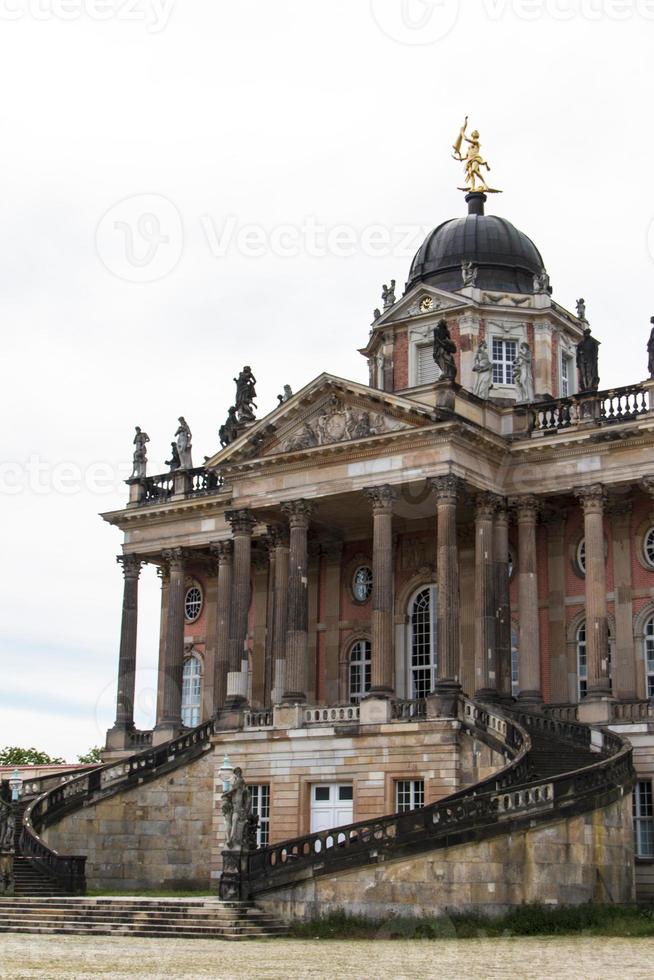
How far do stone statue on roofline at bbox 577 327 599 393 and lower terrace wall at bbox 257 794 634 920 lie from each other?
58.7 ft

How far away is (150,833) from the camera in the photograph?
40094 mm

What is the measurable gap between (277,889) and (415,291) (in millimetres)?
24906

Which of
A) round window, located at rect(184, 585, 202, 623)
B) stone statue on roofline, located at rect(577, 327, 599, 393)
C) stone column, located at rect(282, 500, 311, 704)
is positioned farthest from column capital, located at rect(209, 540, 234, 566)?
stone statue on roofline, located at rect(577, 327, 599, 393)

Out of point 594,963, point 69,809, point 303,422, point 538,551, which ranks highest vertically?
point 303,422

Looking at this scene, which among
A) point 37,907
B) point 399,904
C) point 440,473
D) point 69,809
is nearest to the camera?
point 399,904

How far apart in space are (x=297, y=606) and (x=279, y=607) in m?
2.03

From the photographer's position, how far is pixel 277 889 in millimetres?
28547

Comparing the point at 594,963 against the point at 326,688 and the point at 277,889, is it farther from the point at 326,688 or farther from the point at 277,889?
the point at 326,688

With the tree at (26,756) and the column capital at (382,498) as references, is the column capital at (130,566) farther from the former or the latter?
the tree at (26,756)

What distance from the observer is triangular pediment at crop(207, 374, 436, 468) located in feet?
127

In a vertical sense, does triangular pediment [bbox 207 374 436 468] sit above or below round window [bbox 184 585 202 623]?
above

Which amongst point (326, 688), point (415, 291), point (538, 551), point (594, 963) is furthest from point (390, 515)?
point (594, 963)

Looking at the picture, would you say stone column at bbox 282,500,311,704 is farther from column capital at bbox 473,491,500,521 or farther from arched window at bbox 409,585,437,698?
column capital at bbox 473,491,500,521

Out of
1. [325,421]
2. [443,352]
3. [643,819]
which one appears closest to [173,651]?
[325,421]
